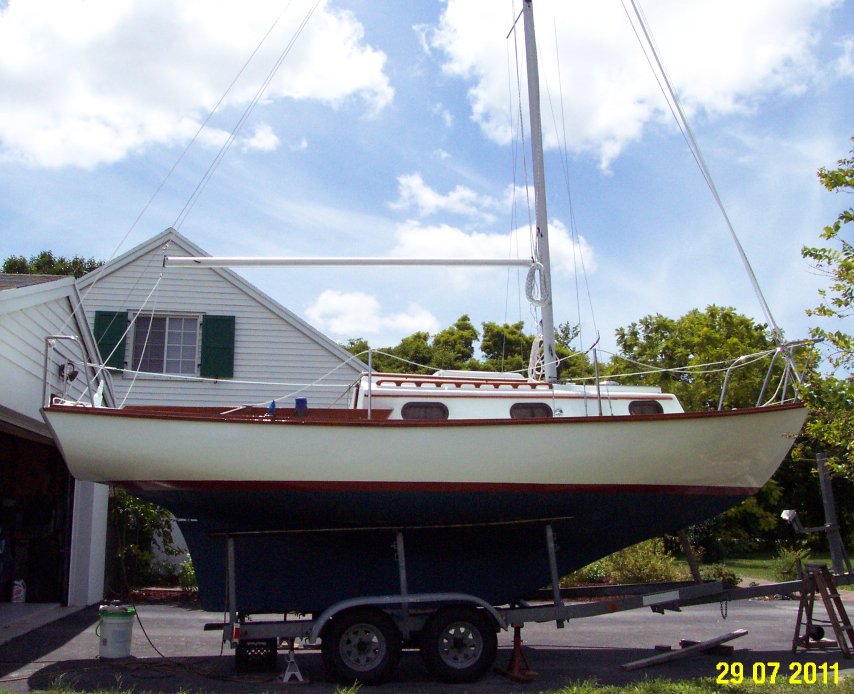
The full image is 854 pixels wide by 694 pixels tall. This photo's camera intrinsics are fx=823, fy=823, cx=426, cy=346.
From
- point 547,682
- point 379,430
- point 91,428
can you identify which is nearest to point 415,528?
point 379,430

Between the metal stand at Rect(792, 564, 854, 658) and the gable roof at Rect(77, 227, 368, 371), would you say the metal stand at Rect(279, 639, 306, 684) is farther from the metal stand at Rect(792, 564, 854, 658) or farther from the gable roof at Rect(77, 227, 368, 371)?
the gable roof at Rect(77, 227, 368, 371)

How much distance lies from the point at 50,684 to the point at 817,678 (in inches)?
246

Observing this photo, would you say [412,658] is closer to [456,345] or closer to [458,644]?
[458,644]

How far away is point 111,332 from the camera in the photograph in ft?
52.9

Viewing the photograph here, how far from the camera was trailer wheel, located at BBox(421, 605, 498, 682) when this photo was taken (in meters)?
7.11

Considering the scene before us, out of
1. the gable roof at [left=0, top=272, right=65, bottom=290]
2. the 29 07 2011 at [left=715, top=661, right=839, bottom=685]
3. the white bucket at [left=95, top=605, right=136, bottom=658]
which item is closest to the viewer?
the 29 07 2011 at [left=715, top=661, right=839, bottom=685]

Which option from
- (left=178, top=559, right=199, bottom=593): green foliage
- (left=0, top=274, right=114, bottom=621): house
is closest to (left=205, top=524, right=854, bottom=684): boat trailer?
(left=0, top=274, right=114, bottom=621): house

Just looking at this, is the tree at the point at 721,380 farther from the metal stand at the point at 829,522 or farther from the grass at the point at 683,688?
the grass at the point at 683,688

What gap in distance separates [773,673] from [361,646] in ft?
11.2

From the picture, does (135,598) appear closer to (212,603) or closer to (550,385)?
(212,603)

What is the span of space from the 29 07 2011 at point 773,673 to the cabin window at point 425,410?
3.49m

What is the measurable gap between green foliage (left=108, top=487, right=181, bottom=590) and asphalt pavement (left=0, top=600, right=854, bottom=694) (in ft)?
7.83

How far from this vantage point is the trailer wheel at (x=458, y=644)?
7.11m

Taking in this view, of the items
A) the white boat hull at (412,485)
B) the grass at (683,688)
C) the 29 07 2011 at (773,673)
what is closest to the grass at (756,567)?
the 29 07 2011 at (773,673)
